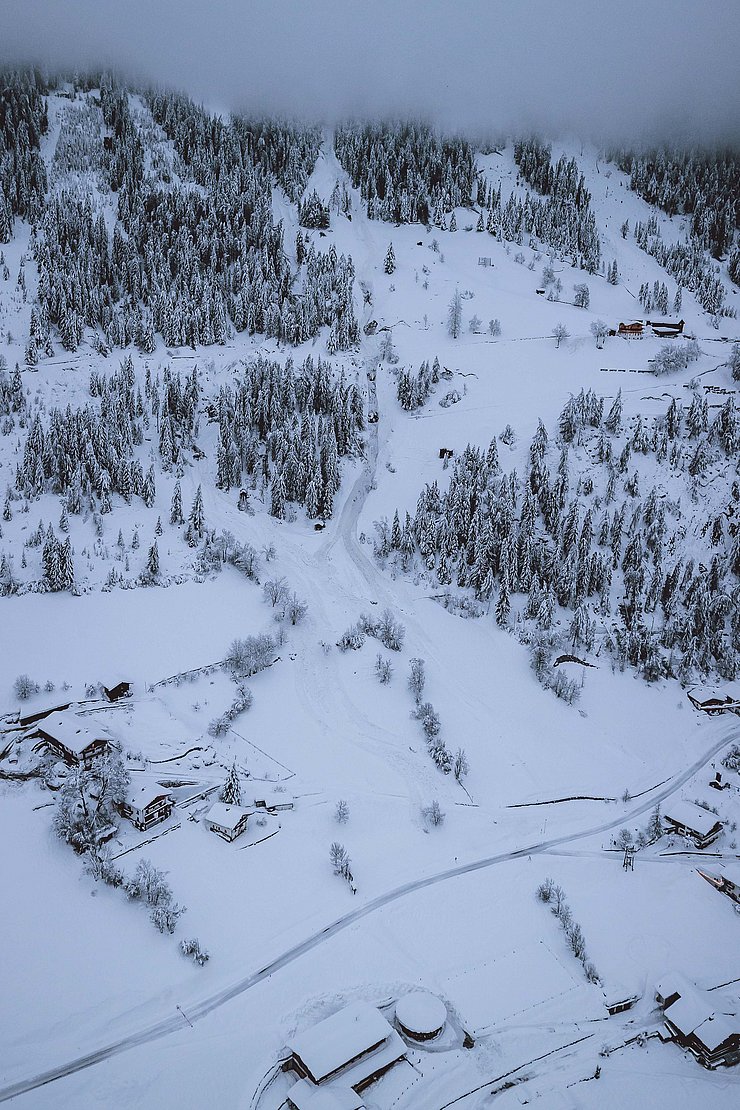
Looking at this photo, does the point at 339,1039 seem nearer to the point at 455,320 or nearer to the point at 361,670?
the point at 361,670

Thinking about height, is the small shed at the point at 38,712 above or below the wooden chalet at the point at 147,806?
above

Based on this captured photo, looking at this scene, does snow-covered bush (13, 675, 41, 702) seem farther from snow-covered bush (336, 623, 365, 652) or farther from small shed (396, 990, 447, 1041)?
small shed (396, 990, 447, 1041)

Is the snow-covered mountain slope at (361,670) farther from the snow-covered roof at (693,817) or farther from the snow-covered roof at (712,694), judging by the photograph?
the snow-covered roof at (712,694)

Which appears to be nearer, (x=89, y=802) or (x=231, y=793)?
(x=89, y=802)

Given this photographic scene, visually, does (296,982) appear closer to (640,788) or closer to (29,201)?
(640,788)

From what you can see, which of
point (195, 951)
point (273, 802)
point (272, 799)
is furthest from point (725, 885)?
point (195, 951)

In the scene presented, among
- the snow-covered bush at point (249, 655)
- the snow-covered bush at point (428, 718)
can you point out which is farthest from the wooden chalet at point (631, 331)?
the snow-covered bush at point (249, 655)
